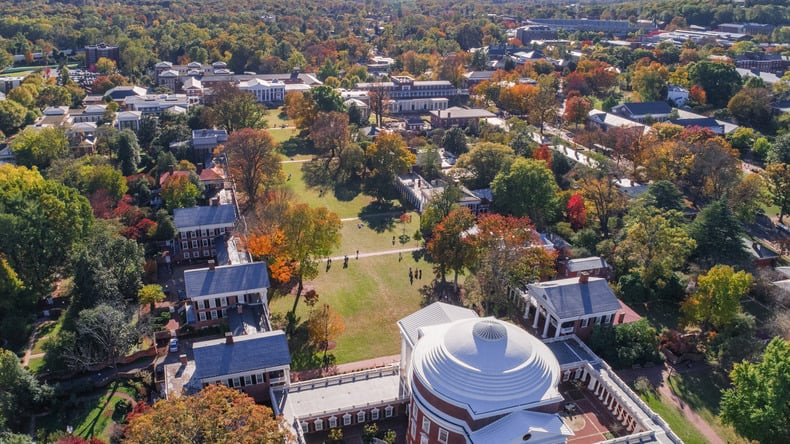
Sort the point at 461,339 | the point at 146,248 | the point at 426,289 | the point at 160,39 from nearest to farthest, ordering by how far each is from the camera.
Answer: the point at 461,339 < the point at 426,289 < the point at 146,248 < the point at 160,39

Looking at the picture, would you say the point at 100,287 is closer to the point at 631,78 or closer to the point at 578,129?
the point at 578,129

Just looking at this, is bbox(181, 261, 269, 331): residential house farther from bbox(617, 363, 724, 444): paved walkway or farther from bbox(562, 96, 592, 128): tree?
bbox(562, 96, 592, 128): tree

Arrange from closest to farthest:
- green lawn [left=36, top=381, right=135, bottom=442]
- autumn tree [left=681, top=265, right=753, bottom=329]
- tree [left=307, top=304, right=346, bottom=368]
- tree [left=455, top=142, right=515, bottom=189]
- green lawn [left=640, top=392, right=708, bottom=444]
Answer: green lawn [left=36, top=381, right=135, bottom=442]
green lawn [left=640, top=392, right=708, bottom=444]
autumn tree [left=681, top=265, right=753, bottom=329]
tree [left=307, top=304, right=346, bottom=368]
tree [left=455, top=142, right=515, bottom=189]

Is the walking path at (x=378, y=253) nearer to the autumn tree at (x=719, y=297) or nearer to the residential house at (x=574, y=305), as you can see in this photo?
the residential house at (x=574, y=305)

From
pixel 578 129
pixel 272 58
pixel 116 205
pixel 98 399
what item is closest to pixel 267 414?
pixel 98 399

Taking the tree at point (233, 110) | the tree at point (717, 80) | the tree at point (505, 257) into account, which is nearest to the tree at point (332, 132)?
the tree at point (233, 110)

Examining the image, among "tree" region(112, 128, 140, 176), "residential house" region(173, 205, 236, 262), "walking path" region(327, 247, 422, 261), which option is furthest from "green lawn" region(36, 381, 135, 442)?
"tree" region(112, 128, 140, 176)

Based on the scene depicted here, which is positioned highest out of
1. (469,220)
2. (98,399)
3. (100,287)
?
(469,220)
